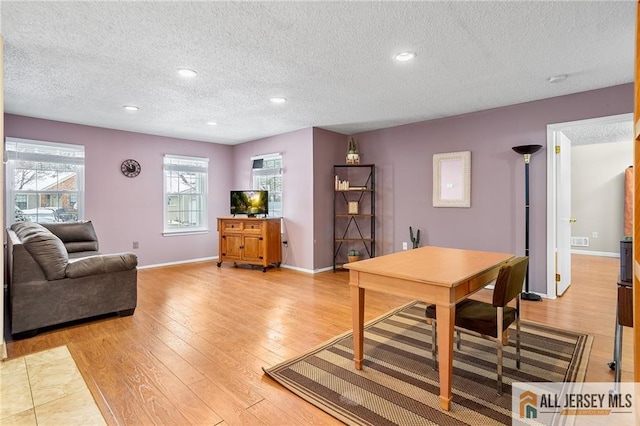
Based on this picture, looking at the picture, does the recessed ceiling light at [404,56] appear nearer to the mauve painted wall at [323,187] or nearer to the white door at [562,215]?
the white door at [562,215]

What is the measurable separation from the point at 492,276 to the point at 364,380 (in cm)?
108

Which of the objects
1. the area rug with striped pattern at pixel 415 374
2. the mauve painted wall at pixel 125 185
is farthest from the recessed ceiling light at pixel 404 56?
the mauve painted wall at pixel 125 185

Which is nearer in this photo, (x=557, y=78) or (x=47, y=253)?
(x=47, y=253)

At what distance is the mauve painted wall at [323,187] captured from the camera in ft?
17.2

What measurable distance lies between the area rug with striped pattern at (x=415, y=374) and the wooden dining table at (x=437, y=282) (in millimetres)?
140

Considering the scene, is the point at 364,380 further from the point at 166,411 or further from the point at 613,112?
the point at 613,112

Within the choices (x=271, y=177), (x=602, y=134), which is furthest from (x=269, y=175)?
(x=602, y=134)

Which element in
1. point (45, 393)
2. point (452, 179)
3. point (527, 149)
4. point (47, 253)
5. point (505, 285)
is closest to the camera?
point (505, 285)

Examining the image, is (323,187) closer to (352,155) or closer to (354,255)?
(352,155)

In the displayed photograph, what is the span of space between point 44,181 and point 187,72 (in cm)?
340

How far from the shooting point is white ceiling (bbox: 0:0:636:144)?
2043 mm

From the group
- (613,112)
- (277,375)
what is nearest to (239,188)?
(277,375)

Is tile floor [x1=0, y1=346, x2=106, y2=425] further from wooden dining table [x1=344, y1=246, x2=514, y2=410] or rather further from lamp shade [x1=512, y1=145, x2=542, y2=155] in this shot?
lamp shade [x1=512, y1=145, x2=542, y2=155]

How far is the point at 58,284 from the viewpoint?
2857mm
